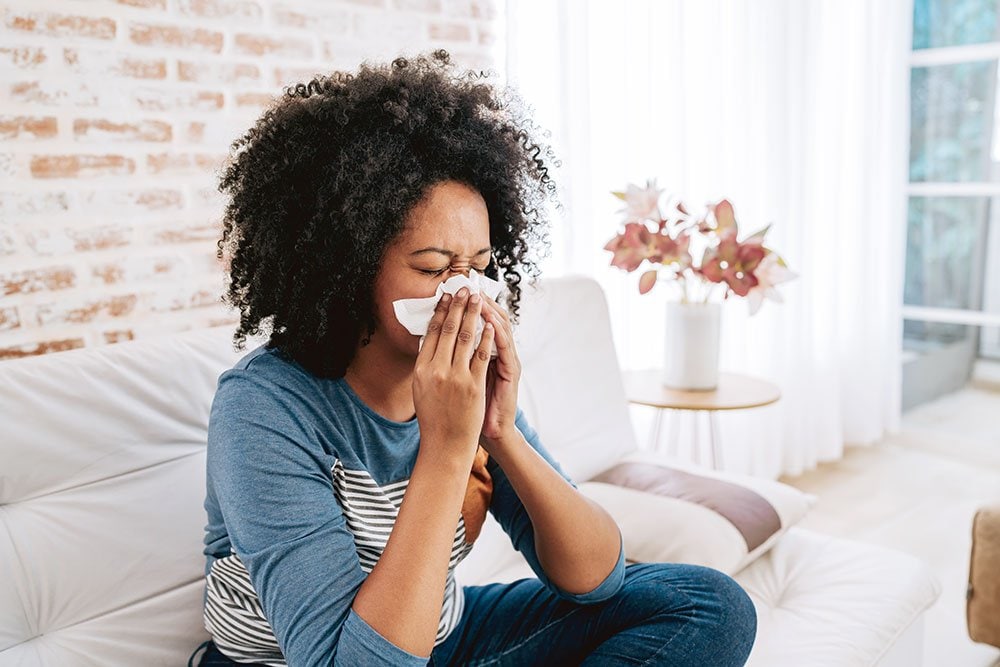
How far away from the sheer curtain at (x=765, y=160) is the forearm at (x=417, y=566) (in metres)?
1.48

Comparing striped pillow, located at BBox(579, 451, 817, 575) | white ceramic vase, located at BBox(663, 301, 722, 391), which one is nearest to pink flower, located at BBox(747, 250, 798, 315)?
white ceramic vase, located at BBox(663, 301, 722, 391)

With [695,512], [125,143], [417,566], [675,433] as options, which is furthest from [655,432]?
[417,566]

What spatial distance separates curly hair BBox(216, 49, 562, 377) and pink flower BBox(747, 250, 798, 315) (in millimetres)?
1106

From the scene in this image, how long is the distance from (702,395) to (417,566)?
1.47 meters

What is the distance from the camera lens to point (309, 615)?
36.7 inches

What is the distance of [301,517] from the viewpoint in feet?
3.18

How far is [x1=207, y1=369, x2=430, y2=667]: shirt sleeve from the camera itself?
92cm

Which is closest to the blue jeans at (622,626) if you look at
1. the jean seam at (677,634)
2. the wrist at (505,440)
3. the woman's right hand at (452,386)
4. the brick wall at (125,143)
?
the jean seam at (677,634)

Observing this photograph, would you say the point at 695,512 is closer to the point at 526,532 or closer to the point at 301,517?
the point at 526,532

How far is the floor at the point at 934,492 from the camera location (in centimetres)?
231

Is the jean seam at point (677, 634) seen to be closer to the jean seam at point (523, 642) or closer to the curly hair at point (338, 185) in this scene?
the jean seam at point (523, 642)

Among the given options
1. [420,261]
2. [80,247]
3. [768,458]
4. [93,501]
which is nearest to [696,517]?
[420,261]

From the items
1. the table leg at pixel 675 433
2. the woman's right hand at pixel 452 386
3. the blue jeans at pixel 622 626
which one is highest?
the woman's right hand at pixel 452 386

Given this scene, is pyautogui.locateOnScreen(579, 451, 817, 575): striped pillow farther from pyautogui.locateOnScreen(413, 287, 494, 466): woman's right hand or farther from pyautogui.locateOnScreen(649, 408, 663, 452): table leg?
pyautogui.locateOnScreen(413, 287, 494, 466): woman's right hand
